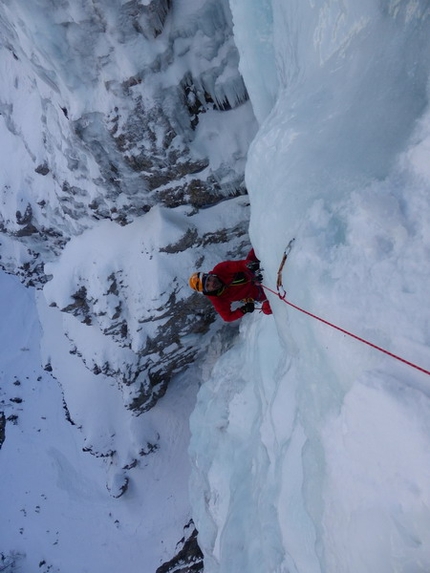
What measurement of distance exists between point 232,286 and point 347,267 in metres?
2.37

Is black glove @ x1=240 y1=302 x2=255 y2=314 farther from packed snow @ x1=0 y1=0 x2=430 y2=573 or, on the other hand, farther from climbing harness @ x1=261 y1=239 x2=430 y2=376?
climbing harness @ x1=261 y1=239 x2=430 y2=376

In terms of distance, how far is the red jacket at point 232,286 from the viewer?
4379 mm

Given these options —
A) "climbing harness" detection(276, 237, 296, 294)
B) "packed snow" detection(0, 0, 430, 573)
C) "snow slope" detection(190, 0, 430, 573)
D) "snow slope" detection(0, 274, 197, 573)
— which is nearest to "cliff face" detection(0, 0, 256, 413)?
"packed snow" detection(0, 0, 430, 573)

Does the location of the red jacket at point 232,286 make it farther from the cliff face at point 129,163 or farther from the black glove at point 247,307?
the cliff face at point 129,163

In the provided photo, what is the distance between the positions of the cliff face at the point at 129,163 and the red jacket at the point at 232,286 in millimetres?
2194

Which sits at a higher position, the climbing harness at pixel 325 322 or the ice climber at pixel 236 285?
the climbing harness at pixel 325 322

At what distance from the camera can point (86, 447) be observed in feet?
28.6

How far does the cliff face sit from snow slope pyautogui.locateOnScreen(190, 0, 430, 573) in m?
1.73

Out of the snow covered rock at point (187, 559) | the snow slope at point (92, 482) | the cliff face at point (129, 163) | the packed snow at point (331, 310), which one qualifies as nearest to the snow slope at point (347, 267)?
the packed snow at point (331, 310)

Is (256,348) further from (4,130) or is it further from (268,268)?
(4,130)

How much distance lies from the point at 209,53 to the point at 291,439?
15.7 ft

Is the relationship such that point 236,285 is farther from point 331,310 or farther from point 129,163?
point 129,163

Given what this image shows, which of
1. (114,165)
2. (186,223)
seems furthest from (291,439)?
(114,165)

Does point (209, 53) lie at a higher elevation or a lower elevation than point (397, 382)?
higher
